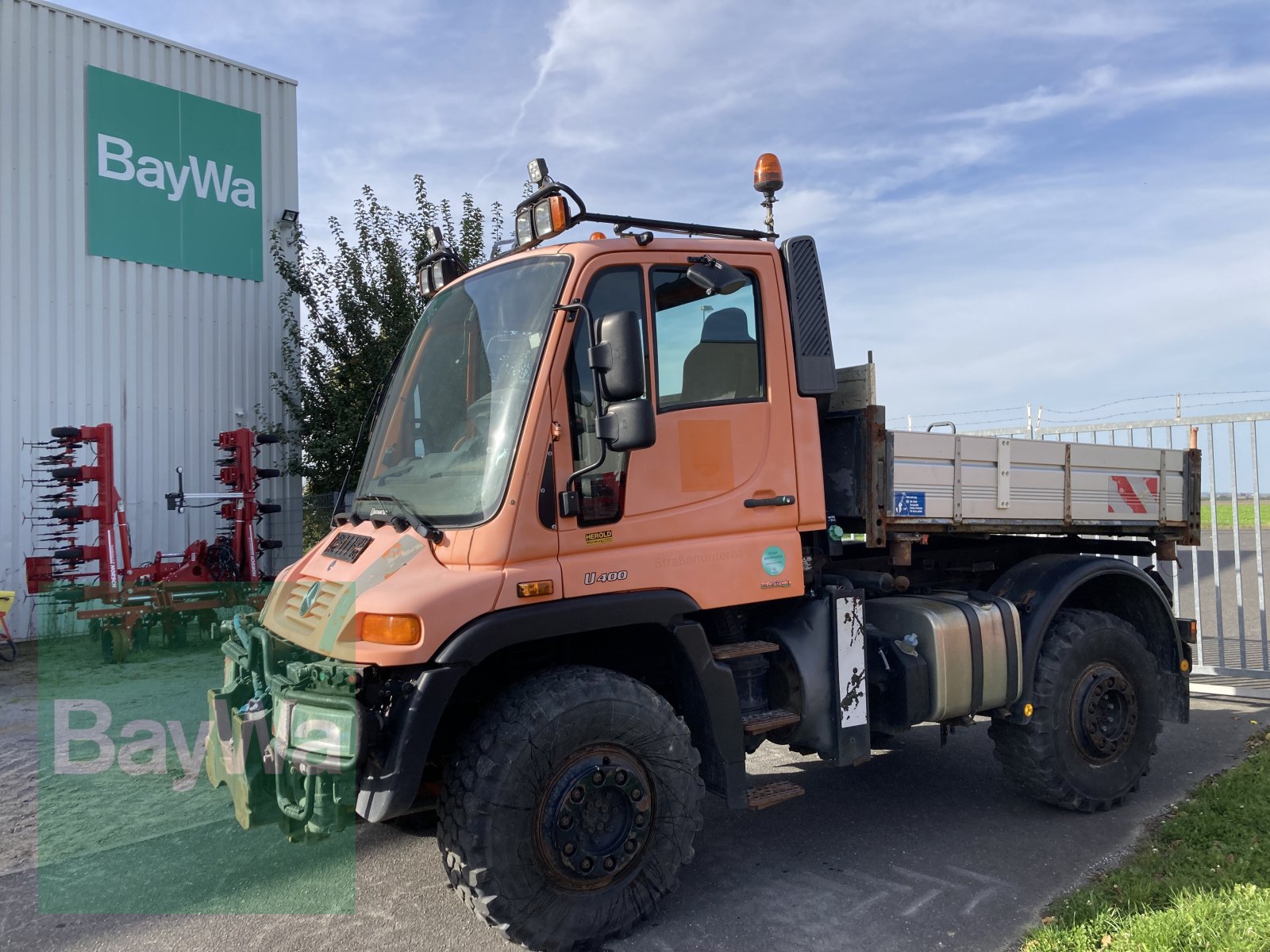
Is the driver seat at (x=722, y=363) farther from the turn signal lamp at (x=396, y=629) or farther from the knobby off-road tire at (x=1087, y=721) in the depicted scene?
the knobby off-road tire at (x=1087, y=721)

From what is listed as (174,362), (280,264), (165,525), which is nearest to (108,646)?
(165,525)

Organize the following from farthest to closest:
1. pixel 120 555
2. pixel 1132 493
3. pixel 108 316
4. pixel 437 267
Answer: pixel 108 316
pixel 120 555
pixel 1132 493
pixel 437 267

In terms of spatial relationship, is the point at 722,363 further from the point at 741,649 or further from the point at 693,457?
the point at 741,649

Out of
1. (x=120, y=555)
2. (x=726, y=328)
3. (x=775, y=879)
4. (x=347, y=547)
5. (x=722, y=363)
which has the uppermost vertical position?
(x=726, y=328)

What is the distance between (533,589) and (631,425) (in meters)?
0.73

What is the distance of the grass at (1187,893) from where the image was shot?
11.2ft

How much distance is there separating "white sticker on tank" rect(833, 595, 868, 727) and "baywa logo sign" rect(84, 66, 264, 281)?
12.4 metres

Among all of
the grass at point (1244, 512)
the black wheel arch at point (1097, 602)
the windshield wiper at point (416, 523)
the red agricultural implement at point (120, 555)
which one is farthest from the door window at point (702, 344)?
the red agricultural implement at point (120, 555)

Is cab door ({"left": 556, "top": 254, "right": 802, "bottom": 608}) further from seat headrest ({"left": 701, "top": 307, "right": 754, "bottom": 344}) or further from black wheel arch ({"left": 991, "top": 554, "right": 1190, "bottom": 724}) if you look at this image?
black wheel arch ({"left": 991, "top": 554, "right": 1190, "bottom": 724})

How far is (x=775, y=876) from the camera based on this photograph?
170 inches

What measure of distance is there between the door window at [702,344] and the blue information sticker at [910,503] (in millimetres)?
937

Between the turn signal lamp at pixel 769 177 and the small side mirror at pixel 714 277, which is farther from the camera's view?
the turn signal lamp at pixel 769 177

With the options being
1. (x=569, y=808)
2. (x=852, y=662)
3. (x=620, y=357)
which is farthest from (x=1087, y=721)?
(x=620, y=357)

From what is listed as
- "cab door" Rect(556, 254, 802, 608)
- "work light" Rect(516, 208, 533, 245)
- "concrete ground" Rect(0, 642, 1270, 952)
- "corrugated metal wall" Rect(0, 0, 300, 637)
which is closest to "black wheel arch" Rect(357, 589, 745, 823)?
"cab door" Rect(556, 254, 802, 608)
